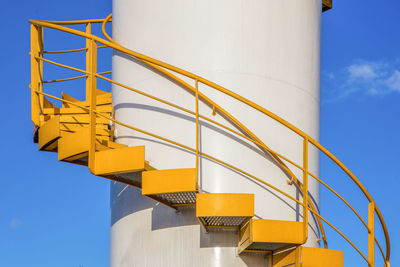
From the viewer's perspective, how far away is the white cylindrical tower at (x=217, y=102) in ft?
26.2

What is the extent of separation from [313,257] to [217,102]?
1996 millimetres

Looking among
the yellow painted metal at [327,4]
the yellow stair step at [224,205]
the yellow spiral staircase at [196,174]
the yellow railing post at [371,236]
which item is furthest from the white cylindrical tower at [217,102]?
the yellow painted metal at [327,4]

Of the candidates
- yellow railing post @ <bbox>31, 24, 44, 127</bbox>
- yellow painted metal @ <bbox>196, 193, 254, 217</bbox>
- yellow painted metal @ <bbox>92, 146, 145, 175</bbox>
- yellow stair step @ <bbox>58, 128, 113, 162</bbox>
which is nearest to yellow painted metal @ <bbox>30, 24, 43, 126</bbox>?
yellow railing post @ <bbox>31, 24, 44, 127</bbox>

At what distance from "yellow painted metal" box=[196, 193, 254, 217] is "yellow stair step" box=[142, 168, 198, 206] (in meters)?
0.20

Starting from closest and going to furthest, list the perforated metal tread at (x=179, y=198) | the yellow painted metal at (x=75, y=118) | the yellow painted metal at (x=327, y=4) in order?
the perforated metal tread at (x=179, y=198), the yellow painted metal at (x=75, y=118), the yellow painted metal at (x=327, y=4)

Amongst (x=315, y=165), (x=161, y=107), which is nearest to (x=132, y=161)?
(x=161, y=107)

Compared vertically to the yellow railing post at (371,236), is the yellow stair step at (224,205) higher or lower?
higher

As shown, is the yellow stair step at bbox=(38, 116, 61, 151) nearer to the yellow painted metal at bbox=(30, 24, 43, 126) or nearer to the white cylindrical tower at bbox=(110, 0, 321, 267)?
the yellow painted metal at bbox=(30, 24, 43, 126)

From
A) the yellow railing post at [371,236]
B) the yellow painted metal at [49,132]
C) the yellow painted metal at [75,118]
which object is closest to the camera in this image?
the yellow railing post at [371,236]

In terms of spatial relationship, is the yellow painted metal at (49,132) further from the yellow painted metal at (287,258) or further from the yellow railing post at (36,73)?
the yellow painted metal at (287,258)

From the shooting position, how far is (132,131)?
8500 millimetres

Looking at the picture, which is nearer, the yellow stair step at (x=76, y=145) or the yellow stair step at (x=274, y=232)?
the yellow stair step at (x=274, y=232)

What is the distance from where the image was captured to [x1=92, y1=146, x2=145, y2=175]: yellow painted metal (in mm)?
7504

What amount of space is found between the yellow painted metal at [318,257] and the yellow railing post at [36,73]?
3605 mm
